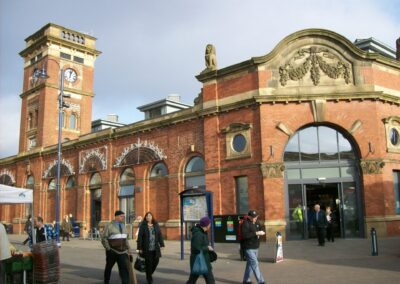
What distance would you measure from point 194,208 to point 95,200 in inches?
710

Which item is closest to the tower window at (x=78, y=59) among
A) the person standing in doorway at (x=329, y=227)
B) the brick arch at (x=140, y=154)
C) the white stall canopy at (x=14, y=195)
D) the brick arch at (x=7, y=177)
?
the brick arch at (x=7, y=177)

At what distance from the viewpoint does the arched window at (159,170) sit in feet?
90.0

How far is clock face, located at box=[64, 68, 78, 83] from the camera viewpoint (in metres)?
44.2

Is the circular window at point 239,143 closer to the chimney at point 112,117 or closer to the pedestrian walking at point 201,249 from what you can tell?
the pedestrian walking at point 201,249

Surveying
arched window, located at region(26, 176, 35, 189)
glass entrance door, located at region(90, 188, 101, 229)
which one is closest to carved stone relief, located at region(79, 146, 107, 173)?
glass entrance door, located at region(90, 188, 101, 229)

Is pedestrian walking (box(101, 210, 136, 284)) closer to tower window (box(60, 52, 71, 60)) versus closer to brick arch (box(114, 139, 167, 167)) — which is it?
brick arch (box(114, 139, 167, 167))

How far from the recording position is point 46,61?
43000mm

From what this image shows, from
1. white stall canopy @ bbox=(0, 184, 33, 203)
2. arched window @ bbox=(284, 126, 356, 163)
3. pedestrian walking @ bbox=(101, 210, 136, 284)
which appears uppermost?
arched window @ bbox=(284, 126, 356, 163)

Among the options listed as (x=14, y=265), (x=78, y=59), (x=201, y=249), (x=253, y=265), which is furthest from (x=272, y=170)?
(x=78, y=59)

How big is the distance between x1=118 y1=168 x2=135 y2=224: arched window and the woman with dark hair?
18.2 m

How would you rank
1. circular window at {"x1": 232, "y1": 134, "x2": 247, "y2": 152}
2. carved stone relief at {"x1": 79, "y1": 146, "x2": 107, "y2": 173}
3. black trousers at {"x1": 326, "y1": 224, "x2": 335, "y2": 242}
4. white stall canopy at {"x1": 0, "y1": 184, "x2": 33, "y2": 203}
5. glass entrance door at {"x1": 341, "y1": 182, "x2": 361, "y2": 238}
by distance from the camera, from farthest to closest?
1. carved stone relief at {"x1": 79, "y1": 146, "x2": 107, "y2": 173}
2. circular window at {"x1": 232, "y1": 134, "x2": 247, "y2": 152}
3. glass entrance door at {"x1": 341, "y1": 182, "x2": 361, "y2": 238}
4. black trousers at {"x1": 326, "y1": 224, "x2": 335, "y2": 242}
5. white stall canopy at {"x1": 0, "y1": 184, "x2": 33, "y2": 203}

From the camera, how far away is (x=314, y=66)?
2191cm

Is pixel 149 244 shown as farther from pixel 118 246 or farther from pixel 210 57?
pixel 210 57

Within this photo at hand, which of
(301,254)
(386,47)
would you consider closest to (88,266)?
(301,254)
